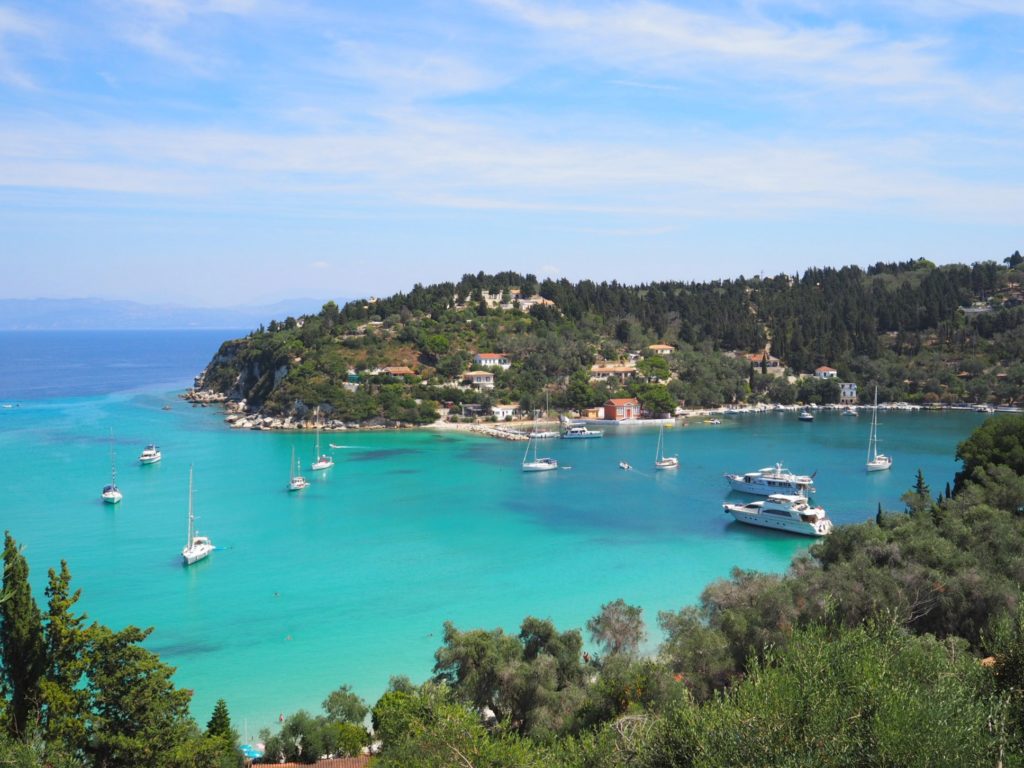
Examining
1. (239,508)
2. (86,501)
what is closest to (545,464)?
(239,508)

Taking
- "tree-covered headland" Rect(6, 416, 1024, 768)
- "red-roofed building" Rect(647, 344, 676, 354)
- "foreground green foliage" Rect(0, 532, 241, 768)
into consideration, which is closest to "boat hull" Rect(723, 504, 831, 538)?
"tree-covered headland" Rect(6, 416, 1024, 768)

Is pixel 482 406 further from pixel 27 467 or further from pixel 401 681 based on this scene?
pixel 401 681

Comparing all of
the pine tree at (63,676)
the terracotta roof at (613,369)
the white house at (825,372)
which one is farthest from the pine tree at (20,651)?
the white house at (825,372)

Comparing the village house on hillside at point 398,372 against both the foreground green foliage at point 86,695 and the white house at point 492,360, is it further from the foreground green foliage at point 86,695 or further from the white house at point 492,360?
the foreground green foliage at point 86,695

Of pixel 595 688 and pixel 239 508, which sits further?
pixel 239 508

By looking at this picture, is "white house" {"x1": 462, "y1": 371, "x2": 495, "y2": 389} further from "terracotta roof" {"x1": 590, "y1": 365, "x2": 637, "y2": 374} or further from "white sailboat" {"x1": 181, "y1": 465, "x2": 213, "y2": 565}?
"white sailboat" {"x1": 181, "y1": 465, "x2": 213, "y2": 565}

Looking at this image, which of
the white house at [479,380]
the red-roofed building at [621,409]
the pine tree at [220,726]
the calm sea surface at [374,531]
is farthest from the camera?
the white house at [479,380]
